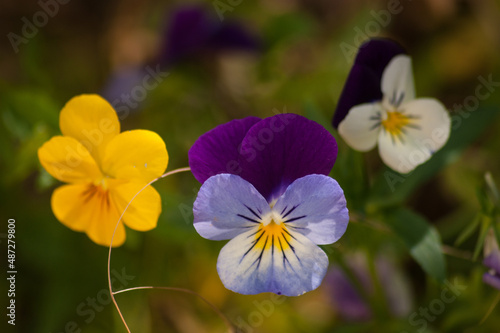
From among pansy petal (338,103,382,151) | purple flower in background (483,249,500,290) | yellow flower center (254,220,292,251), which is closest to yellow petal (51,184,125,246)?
yellow flower center (254,220,292,251)

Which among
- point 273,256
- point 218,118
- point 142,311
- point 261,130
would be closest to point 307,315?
point 142,311

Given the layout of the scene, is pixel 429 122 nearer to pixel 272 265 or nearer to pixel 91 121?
pixel 272 265

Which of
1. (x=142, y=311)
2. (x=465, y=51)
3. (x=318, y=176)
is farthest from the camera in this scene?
(x=465, y=51)

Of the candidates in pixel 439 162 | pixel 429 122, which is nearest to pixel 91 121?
pixel 429 122

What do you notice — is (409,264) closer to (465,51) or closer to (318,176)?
(465,51)

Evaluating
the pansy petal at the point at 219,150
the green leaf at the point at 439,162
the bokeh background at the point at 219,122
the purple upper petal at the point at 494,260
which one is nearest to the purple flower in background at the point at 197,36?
the bokeh background at the point at 219,122

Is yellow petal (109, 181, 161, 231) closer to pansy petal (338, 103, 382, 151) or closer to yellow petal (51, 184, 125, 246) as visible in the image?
yellow petal (51, 184, 125, 246)
